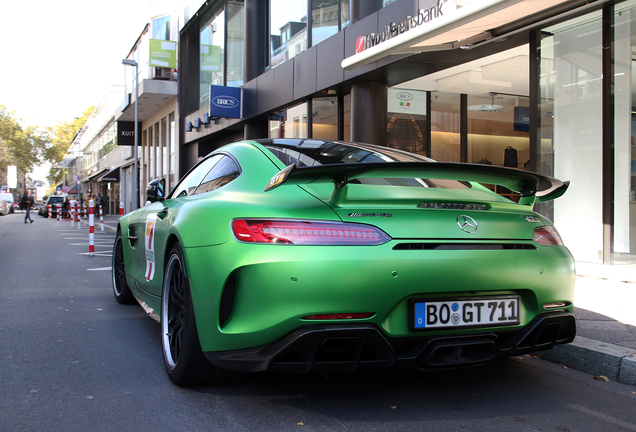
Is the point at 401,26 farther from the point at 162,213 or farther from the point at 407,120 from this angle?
the point at 162,213

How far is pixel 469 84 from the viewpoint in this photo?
1209 cm

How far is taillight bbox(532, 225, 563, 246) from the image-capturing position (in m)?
2.73

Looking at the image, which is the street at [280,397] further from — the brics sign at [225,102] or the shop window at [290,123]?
the brics sign at [225,102]

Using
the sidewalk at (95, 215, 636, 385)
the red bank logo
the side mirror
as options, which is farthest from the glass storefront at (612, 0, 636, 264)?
the side mirror

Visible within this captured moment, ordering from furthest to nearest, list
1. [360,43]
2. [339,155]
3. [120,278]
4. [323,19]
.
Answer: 1. [323,19]
2. [360,43]
3. [120,278]
4. [339,155]

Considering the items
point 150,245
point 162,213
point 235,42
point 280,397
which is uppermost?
point 235,42

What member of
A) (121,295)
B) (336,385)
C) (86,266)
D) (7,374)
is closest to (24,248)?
(86,266)

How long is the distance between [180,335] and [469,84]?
420 inches

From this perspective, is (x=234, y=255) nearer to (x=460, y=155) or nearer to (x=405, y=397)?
(x=405, y=397)

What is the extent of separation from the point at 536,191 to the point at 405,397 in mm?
1354

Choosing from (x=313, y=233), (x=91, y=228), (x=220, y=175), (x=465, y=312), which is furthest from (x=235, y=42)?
(x=465, y=312)

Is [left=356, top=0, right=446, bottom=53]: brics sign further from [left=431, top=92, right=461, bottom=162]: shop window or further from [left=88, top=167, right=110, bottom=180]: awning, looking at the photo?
[left=88, top=167, right=110, bottom=180]: awning

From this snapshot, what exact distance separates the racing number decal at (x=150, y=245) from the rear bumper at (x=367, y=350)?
58.6 inches

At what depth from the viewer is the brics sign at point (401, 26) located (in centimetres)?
812
